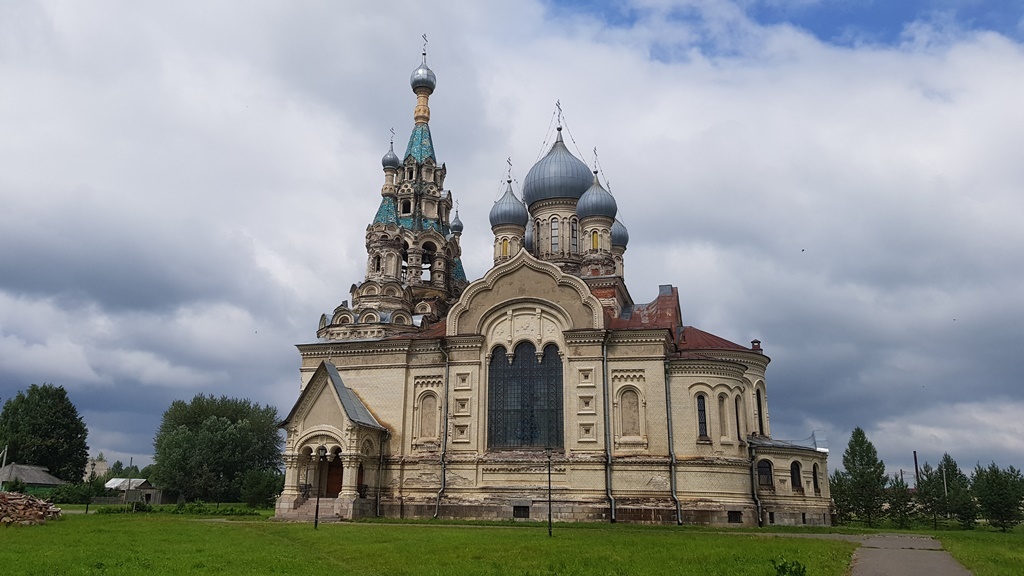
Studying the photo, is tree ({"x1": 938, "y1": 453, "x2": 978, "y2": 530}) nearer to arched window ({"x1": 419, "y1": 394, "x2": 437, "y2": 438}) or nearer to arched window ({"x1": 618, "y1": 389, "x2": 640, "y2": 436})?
arched window ({"x1": 618, "y1": 389, "x2": 640, "y2": 436})

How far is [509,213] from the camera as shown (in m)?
41.0

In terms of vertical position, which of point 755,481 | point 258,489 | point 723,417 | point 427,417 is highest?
point 427,417

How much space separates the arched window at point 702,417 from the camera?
1166 inches

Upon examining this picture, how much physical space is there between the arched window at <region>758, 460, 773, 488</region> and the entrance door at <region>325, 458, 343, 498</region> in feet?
58.6

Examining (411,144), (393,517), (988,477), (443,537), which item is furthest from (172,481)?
(988,477)

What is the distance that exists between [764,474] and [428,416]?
14392 mm

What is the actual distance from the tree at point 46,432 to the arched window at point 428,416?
34.1 metres

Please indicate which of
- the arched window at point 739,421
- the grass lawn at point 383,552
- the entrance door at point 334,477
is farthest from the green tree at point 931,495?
the entrance door at point 334,477

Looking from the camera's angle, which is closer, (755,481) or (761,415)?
(755,481)

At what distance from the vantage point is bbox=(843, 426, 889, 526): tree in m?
37.7

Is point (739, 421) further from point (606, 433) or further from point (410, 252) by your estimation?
point (410, 252)

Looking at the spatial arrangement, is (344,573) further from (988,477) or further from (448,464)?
(988,477)

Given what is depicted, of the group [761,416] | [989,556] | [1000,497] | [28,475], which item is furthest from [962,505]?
[28,475]

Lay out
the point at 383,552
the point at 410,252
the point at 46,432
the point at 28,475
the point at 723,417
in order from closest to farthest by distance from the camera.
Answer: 1. the point at 383,552
2. the point at 723,417
3. the point at 410,252
4. the point at 28,475
5. the point at 46,432
